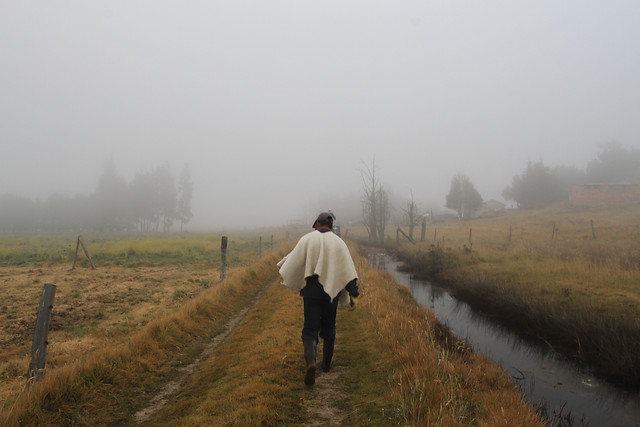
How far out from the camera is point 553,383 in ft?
20.1

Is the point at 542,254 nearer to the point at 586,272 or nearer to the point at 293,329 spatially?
the point at 586,272

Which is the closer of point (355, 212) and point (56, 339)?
point (56, 339)

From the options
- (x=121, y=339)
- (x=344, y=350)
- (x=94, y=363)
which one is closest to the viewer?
(x=94, y=363)

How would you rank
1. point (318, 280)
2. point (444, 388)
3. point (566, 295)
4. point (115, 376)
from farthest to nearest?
point (566, 295) < point (115, 376) < point (318, 280) < point (444, 388)

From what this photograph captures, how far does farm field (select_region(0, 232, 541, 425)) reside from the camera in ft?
12.0

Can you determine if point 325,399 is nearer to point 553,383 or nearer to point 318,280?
point 318,280

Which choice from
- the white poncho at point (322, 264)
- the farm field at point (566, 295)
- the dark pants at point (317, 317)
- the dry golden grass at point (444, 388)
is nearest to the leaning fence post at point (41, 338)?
the white poncho at point (322, 264)

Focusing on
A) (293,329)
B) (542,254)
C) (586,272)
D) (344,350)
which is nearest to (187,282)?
(293,329)

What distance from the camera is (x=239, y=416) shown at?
11.5ft

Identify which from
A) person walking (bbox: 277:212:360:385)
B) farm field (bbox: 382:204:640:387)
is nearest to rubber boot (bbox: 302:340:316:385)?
person walking (bbox: 277:212:360:385)

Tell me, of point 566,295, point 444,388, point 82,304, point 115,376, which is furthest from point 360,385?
point 82,304

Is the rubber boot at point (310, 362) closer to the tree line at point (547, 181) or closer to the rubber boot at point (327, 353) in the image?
the rubber boot at point (327, 353)

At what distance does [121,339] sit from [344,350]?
4.67m

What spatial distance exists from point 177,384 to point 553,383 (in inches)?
274
